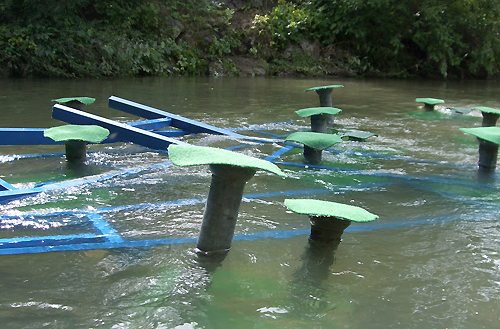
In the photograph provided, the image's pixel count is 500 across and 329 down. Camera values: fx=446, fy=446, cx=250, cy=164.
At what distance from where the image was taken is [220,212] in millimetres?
2207

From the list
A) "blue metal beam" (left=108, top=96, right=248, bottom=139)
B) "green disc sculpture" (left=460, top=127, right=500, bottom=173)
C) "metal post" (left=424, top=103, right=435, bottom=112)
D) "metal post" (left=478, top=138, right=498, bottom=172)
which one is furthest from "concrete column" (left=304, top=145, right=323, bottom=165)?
"metal post" (left=424, top=103, right=435, bottom=112)

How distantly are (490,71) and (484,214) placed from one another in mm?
17522

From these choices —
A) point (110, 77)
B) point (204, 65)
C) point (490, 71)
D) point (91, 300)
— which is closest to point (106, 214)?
point (91, 300)

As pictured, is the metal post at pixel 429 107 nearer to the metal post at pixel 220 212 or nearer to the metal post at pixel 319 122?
the metal post at pixel 319 122

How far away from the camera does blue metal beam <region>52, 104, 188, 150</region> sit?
3746 mm

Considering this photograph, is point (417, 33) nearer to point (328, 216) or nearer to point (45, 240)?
point (328, 216)

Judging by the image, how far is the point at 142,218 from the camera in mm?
2703

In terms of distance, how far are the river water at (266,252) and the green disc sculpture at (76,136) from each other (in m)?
0.15

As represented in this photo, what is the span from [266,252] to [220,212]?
341mm

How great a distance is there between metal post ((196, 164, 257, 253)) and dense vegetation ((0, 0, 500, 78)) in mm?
11661

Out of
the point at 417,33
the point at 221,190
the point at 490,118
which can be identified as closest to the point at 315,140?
the point at 221,190

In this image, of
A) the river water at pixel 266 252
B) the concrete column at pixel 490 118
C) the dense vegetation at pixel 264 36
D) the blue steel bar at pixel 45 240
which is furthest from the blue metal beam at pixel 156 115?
the dense vegetation at pixel 264 36

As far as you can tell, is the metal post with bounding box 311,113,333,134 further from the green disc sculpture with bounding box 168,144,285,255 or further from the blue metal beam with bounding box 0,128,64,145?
the green disc sculpture with bounding box 168,144,285,255

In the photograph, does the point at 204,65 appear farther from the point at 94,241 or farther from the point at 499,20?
the point at 94,241
